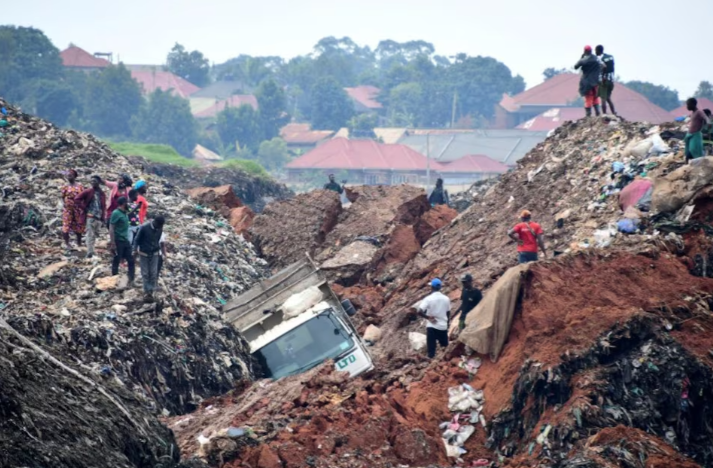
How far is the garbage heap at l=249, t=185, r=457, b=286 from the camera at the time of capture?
23312mm

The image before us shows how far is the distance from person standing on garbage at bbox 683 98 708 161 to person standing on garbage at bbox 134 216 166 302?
7.82 m

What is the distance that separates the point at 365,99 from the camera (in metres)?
106

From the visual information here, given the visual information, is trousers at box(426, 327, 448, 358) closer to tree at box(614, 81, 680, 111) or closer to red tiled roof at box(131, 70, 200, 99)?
tree at box(614, 81, 680, 111)

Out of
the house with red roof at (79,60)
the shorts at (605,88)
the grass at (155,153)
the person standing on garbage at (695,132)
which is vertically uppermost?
the house with red roof at (79,60)

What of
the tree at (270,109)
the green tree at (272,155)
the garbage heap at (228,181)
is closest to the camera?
the garbage heap at (228,181)

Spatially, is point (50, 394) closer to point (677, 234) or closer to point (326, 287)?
point (326, 287)

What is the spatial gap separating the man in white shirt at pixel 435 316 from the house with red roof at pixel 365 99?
8655cm

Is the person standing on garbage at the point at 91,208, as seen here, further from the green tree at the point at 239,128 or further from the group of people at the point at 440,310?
the green tree at the point at 239,128

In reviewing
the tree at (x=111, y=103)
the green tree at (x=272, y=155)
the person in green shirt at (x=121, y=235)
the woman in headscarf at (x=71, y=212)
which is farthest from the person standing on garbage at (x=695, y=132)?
the tree at (x=111, y=103)

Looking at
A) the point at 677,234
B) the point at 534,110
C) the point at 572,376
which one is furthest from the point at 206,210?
the point at 534,110

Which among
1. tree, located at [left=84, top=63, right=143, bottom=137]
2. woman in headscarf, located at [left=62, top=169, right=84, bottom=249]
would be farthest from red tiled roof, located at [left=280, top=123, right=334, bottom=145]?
woman in headscarf, located at [left=62, top=169, right=84, bottom=249]

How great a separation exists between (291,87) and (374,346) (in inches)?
3893

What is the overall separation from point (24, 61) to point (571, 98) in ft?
133

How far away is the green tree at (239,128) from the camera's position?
85688 mm
